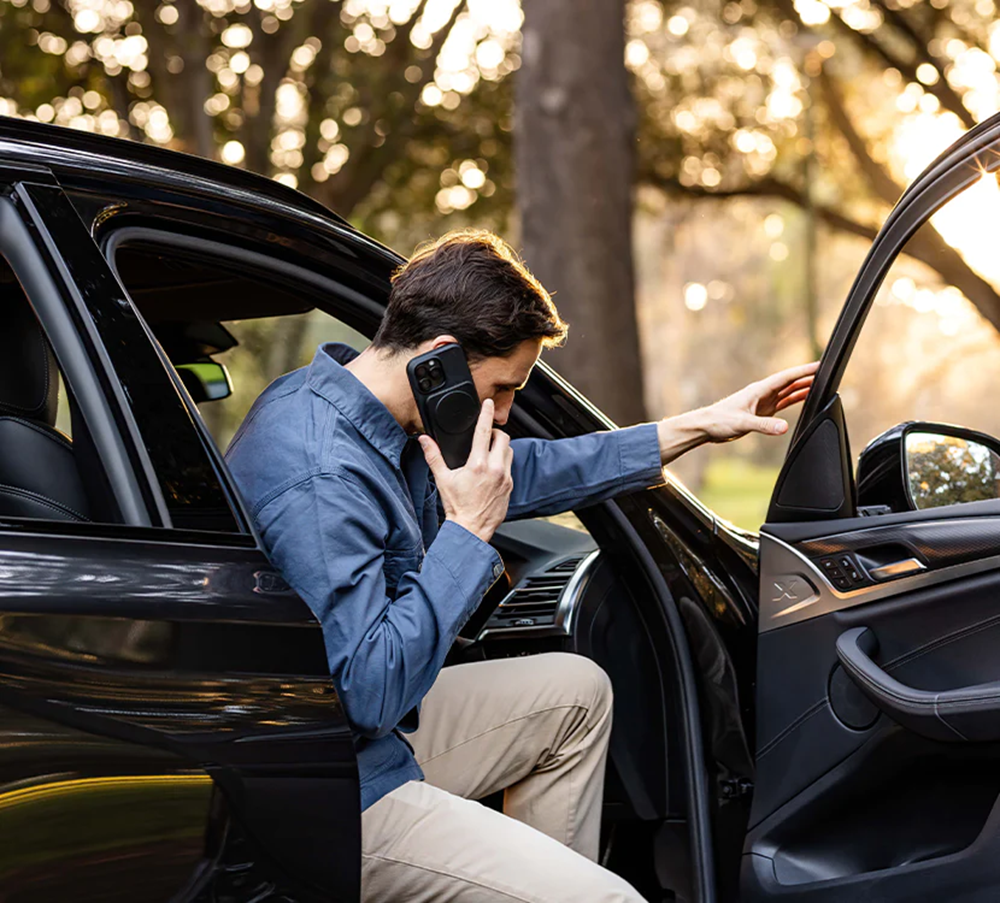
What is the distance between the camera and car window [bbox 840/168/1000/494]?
2330mm

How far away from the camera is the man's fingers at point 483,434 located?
7.02 feet

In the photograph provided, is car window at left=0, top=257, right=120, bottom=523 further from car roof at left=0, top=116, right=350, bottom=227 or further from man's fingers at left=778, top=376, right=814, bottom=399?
man's fingers at left=778, top=376, right=814, bottom=399

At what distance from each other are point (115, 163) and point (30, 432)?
16.1 inches

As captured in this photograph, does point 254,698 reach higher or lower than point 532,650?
higher

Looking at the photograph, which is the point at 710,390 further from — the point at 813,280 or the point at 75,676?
the point at 75,676

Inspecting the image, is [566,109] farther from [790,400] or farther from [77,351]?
[77,351]

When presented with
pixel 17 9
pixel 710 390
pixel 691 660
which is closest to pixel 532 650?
pixel 691 660

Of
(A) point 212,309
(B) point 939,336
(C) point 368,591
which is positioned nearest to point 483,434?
(C) point 368,591

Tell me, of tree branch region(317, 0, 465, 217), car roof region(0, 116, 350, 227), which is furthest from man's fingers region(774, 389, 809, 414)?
tree branch region(317, 0, 465, 217)

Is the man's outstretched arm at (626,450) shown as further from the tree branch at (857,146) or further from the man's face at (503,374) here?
the tree branch at (857,146)

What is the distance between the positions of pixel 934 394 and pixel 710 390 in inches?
1663

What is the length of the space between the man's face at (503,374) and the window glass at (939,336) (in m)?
0.66

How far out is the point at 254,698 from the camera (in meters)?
1.69

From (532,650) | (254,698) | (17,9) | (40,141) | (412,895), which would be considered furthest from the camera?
(17,9)
